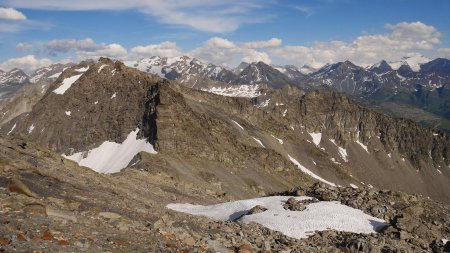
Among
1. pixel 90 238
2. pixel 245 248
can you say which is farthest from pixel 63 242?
pixel 245 248

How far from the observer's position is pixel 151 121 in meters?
141

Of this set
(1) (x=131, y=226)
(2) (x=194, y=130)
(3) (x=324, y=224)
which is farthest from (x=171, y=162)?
(1) (x=131, y=226)

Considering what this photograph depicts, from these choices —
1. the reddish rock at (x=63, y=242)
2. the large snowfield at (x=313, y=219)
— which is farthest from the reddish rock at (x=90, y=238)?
the large snowfield at (x=313, y=219)

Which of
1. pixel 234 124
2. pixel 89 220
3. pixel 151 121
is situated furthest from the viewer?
pixel 234 124

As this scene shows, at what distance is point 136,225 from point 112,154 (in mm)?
115441

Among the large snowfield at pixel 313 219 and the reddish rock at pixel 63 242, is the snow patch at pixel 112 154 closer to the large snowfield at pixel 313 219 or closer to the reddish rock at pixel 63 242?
the large snowfield at pixel 313 219

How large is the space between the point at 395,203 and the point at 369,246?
15.5m

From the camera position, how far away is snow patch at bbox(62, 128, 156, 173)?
12675 cm

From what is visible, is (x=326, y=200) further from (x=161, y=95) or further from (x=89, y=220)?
(x=161, y=95)

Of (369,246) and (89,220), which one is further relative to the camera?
(369,246)

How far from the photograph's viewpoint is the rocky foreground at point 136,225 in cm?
2069

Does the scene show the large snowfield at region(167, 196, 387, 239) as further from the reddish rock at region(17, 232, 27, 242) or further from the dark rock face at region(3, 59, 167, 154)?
the dark rock face at region(3, 59, 167, 154)

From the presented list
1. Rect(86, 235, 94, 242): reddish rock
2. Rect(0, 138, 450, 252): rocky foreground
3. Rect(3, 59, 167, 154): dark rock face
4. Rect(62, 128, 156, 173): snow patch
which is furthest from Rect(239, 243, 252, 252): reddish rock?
Rect(3, 59, 167, 154): dark rock face

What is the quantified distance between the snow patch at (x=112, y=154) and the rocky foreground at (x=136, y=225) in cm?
7707
